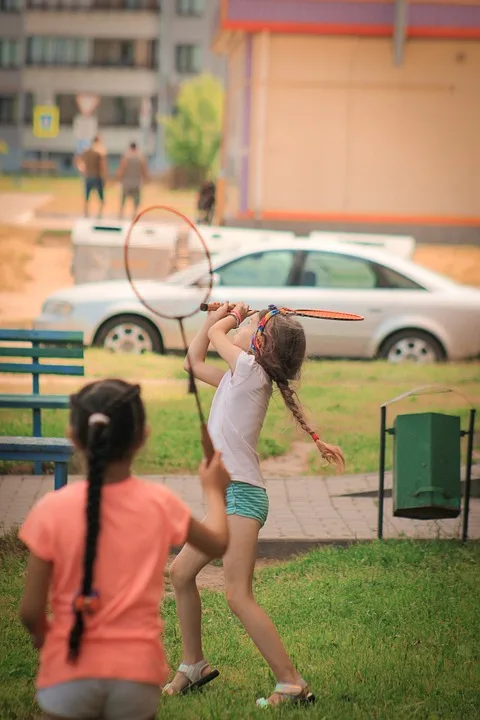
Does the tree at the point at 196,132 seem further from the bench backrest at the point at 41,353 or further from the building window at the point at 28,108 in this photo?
the bench backrest at the point at 41,353

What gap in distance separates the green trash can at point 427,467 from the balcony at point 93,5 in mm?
61400

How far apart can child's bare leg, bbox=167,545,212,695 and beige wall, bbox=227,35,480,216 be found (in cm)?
2037

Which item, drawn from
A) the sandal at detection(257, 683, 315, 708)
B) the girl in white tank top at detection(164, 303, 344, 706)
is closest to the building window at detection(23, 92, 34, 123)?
the girl in white tank top at detection(164, 303, 344, 706)

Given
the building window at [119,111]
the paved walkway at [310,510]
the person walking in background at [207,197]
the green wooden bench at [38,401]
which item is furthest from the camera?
the building window at [119,111]

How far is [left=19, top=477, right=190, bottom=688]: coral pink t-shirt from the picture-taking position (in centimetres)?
288

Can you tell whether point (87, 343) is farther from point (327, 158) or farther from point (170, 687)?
point (327, 158)

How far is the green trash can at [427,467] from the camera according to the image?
21.2ft

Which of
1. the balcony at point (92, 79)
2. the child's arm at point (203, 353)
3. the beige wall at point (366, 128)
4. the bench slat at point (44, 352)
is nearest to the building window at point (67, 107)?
the balcony at point (92, 79)

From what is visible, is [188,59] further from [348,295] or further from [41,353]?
[41,353]

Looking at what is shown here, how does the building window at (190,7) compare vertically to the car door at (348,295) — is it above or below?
above

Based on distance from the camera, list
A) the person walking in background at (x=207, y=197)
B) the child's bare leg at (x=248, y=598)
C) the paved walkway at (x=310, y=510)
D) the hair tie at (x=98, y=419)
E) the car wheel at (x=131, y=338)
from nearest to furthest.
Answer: the hair tie at (x=98, y=419) → the child's bare leg at (x=248, y=598) → the paved walkway at (x=310, y=510) → the car wheel at (x=131, y=338) → the person walking in background at (x=207, y=197)

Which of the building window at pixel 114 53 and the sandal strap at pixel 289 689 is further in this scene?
the building window at pixel 114 53

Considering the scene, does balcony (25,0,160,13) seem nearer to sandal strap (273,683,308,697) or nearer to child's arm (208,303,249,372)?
child's arm (208,303,249,372)

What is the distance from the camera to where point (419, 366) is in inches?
518
